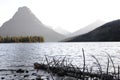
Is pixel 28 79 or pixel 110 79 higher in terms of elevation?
pixel 110 79

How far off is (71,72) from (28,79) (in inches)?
303

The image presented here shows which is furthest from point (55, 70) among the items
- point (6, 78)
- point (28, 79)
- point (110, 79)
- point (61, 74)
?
point (110, 79)

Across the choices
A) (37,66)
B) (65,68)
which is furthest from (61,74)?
(37,66)

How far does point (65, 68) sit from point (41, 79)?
504 cm

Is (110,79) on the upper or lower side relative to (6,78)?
upper

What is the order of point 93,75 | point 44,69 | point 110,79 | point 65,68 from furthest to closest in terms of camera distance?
point 44,69 < point 65,68 < point 93,75 < point 110,79

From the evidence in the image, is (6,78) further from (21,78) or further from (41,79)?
(41,79)

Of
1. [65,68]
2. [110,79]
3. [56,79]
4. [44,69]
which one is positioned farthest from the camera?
[44,69]

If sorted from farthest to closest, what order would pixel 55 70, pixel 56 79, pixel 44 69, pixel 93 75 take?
pixel 44 69, pixel 55 70, pixel 56 79, pixel 93 75

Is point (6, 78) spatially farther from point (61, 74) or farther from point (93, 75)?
point (93, 75)

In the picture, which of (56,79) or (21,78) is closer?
(56,79)

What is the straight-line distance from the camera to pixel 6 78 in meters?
42.9

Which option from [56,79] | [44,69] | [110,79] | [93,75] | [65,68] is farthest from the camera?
[44,69]

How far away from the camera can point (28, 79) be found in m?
41.0
